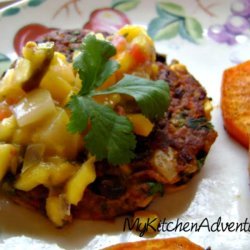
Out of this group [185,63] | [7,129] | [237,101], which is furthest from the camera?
[185,63]

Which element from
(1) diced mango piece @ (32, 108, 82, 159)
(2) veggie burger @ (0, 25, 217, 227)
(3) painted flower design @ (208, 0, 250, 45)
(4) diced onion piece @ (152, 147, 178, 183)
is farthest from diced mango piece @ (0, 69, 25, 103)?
(3) painted flower design @ (208, 0, 250, 45)

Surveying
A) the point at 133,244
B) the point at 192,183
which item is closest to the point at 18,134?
the point at 133,244

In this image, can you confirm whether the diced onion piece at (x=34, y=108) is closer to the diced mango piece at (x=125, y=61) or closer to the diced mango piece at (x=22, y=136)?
the diced mango piece at (x=22, y=136)

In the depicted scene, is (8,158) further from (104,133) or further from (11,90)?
(104,133)

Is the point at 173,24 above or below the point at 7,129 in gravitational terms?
below

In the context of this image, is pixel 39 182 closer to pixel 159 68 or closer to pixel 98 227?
pixel 98 227

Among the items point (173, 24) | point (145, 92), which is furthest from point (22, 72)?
point (173, 24)

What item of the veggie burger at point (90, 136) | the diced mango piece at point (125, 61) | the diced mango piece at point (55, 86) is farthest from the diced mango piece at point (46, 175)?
the diced mango piece at point (125, 61)
